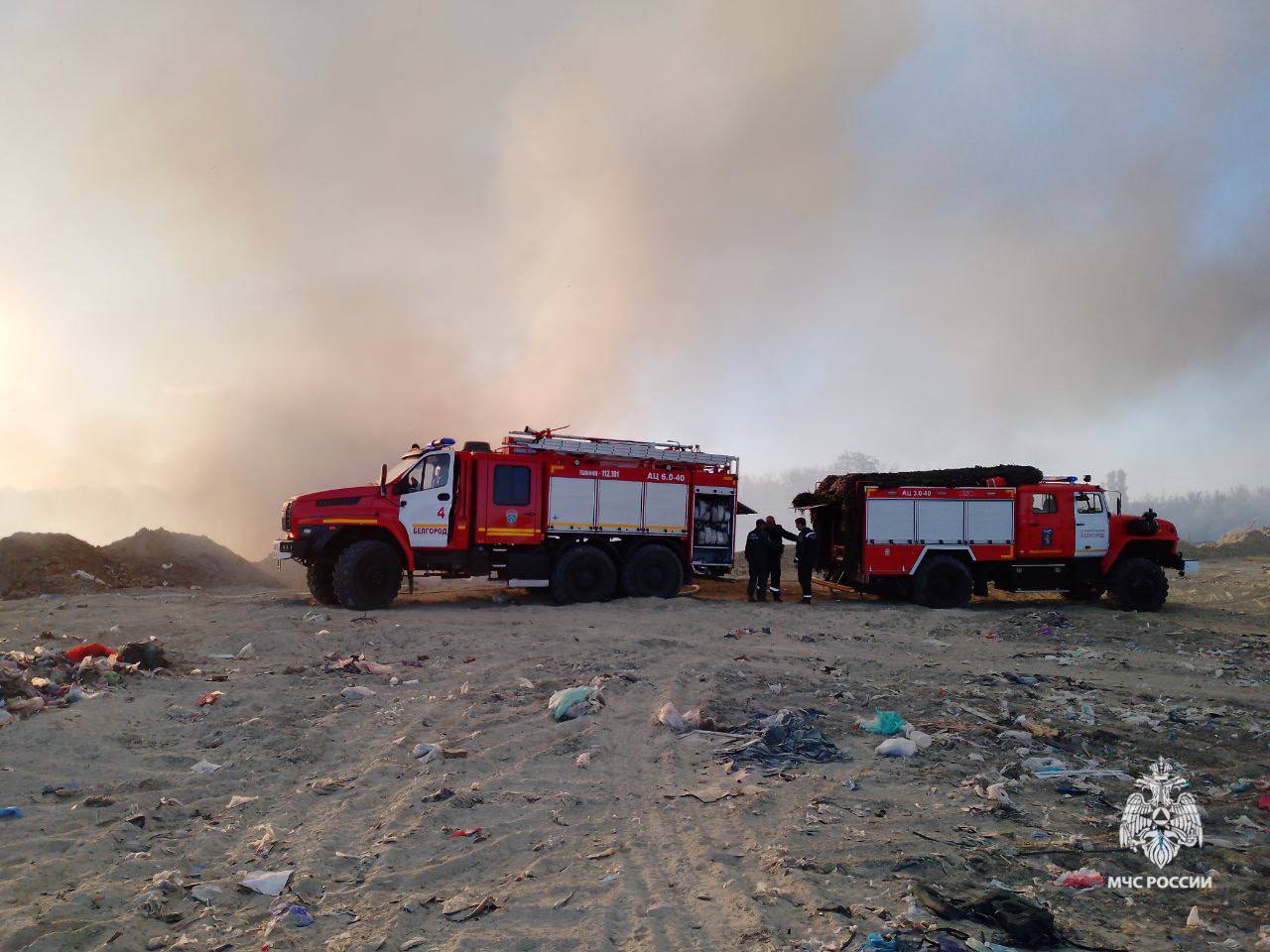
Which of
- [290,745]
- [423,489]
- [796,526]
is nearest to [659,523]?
[796,526]

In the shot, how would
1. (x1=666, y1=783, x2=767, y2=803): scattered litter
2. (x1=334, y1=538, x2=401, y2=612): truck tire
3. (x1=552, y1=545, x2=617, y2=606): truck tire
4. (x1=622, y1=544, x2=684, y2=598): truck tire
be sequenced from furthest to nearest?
1. (x1=622, y1=544, x2=684, y2=598): truck tire
2. (x1=552, y1=545, x2=617, y2=606): truck tire
3. (x1=334, y1=538, x2=401, y2=612): truck tire
4. (x1=666, y1=783, x2=767, y2=803): scattered litter

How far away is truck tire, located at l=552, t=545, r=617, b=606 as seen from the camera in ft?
46.4

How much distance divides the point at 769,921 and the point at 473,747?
9.89 feet

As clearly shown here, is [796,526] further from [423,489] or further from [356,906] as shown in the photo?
[356,906]

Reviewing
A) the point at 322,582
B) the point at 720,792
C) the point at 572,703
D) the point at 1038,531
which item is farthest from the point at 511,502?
the point at 1038,531

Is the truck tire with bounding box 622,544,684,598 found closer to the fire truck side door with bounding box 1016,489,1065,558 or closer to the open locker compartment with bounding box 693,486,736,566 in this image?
the open locker compartment with bounding box 693,486,736,566

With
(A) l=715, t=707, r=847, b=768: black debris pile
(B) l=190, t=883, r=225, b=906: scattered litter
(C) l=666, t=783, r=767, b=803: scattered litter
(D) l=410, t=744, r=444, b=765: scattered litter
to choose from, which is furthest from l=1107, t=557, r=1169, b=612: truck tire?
(B) l=190, t=883, r=225, b=906: scattered litter

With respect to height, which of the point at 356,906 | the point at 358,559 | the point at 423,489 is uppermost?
the point at 423,489

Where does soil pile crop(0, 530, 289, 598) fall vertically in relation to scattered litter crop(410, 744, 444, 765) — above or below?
above

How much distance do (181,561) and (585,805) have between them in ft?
60.1

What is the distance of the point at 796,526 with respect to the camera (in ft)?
52.1

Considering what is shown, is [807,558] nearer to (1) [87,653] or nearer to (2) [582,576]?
(2) [582,576]

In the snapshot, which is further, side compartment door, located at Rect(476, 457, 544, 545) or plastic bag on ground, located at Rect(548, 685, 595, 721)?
Result: side compartment door, located at Rect(476, 457, 544, 545)

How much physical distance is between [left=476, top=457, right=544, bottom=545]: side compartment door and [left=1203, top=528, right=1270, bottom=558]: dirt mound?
32151 mm
